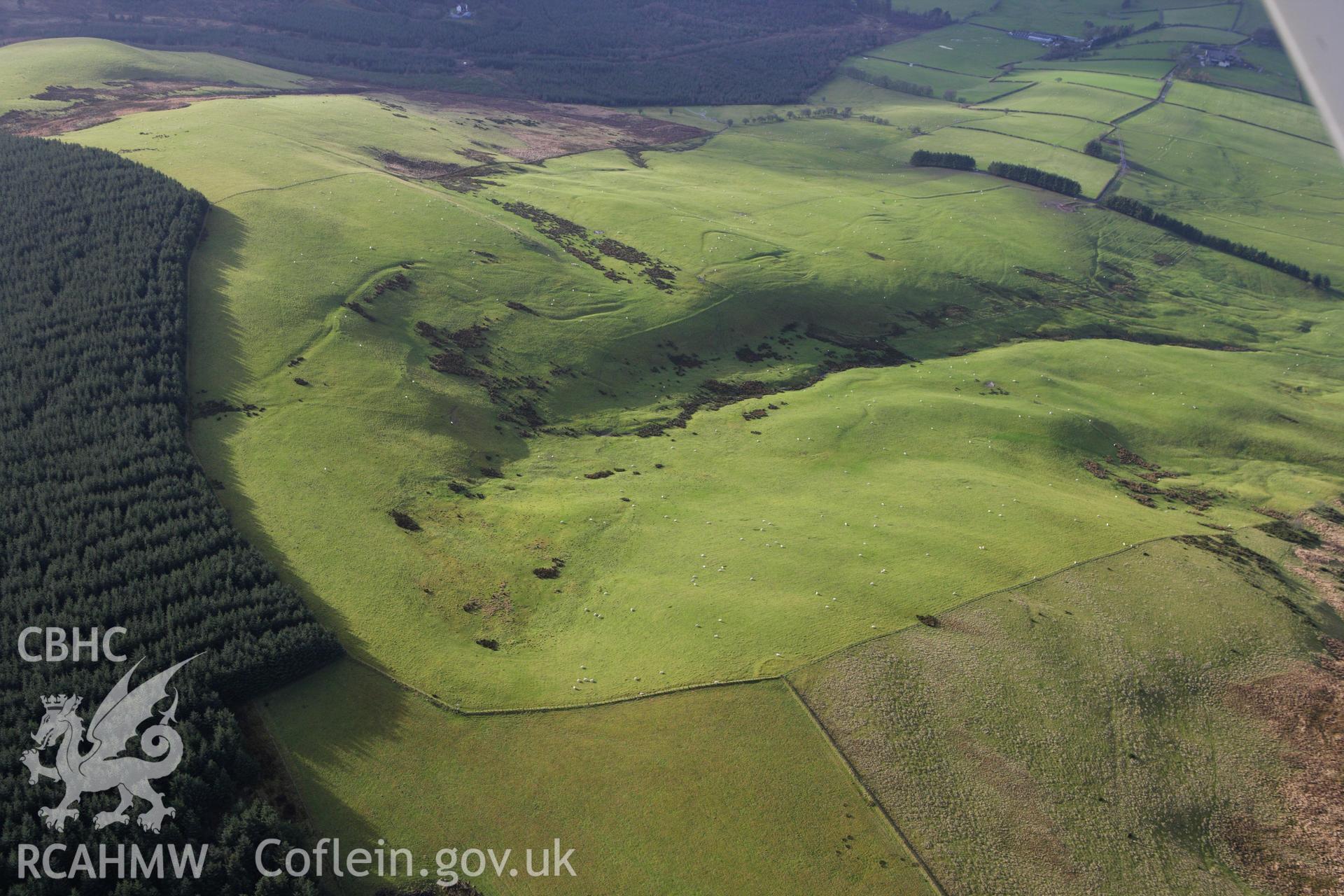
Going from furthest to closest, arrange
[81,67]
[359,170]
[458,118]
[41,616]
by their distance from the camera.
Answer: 1. [458,118]
2. [81,67]
3. [359,170]
4. [41,616]

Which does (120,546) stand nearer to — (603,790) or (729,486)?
(603,790)

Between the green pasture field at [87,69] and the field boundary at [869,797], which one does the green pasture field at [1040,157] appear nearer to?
the field boundary at [869,797]

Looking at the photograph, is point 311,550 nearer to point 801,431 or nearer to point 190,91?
point 801,431

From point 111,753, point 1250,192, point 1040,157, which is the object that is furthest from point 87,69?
point 1250,192

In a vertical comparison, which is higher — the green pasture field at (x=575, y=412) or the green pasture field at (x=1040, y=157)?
the green pasture field at (x=1040, y=157)

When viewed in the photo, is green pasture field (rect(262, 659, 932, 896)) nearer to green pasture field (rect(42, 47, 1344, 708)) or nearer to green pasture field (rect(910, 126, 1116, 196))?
green pasture field (rect(42, 47, 1344, 708))

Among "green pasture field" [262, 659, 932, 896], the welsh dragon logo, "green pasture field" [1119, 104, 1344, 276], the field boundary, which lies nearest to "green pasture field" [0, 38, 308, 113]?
the welsh dragon logo

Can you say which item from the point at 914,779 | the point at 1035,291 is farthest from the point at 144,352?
the point at 1035,291

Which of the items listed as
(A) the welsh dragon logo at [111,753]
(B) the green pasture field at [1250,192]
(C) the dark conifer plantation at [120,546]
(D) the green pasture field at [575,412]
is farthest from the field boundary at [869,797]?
(B) the green pasture field at [1250,192]
